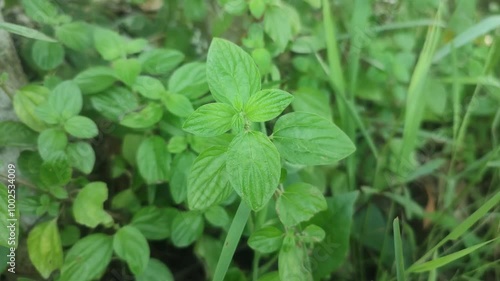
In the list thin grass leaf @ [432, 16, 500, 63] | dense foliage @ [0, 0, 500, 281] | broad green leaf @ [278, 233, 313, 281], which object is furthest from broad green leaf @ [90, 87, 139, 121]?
thin grass leaf @ [432, 16, 500, 63]

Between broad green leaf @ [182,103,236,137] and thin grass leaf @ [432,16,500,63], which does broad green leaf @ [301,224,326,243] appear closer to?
broad green leaf @ [182,103,236,137]

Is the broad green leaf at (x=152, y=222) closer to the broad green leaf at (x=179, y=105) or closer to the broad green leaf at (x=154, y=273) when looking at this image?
the broad green leaf at (x=154, y=273)

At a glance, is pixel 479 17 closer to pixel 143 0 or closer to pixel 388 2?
pixel 388 2

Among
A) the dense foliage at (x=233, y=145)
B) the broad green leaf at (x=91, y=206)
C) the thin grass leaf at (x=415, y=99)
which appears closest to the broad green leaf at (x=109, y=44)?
the dense foliage at (x=233, y=145)

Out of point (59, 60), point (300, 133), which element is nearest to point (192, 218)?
point (300, 133)

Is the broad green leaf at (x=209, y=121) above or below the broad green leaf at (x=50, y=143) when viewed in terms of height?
above

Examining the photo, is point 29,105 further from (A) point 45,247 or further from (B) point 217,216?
Result: (B) point 217,216
